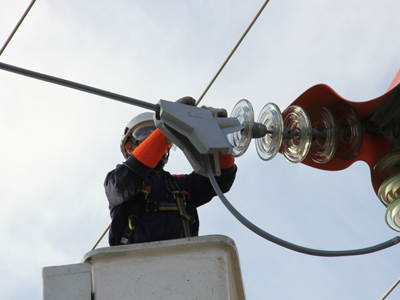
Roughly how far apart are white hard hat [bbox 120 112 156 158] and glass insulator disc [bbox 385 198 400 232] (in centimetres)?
161

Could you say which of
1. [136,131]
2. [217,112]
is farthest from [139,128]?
[217,112]

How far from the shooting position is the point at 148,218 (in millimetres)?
3342

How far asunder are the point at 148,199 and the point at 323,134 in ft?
3.86

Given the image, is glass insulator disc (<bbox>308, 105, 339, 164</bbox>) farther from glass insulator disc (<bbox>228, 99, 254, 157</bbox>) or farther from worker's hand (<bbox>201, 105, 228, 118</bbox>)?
worker's hand (<bbox>201, 105, 228, 118</bbox>)

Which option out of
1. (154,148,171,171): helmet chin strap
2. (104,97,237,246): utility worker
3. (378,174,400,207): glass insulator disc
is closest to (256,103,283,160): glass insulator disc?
(104,97,237,246): utility worker

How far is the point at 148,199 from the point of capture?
3391 millimetres

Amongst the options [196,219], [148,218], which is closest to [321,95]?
[196,219]

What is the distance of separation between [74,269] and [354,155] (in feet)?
7.29

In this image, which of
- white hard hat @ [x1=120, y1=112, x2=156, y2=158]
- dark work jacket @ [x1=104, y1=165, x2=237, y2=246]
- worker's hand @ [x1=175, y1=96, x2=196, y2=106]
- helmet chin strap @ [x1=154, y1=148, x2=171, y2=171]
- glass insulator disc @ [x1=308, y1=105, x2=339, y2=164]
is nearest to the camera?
worker's hand @ [x1=175, y1=96, x2=196, y2=106]

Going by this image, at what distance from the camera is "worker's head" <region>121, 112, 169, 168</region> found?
393cm

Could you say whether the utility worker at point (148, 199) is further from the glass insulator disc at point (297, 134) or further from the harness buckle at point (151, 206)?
the glass insulator disc at point (297, 134)

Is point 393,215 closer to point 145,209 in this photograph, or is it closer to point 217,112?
point 217,112

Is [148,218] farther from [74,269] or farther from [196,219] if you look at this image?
[74,269]

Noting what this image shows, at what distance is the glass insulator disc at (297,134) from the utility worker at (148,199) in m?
0.37
